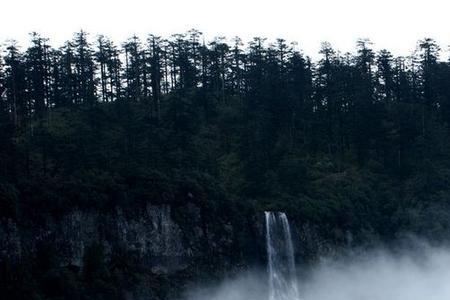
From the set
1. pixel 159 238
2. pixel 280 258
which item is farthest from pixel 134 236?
pixel 280 258

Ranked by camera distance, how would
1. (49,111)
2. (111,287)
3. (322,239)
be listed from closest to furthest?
(111,287), (322,239), (49,111)

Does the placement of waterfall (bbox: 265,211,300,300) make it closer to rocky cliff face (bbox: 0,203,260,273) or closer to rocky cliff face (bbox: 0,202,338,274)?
rocky cliff face (bbox: 0,202,338,274)

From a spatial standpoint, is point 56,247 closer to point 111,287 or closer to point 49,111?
point 111,287

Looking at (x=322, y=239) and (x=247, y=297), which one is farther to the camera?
(x=322, y=239)

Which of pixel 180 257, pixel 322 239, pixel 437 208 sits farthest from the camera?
pixel 437 208

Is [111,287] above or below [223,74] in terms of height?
below

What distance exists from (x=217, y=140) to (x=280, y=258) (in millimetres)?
21683

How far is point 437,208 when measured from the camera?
75.3m

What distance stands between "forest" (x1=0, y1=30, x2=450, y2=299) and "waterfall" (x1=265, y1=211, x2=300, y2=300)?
5.05 feet

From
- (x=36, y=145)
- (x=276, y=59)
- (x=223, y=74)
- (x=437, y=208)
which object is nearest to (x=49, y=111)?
(x=36, y=145)

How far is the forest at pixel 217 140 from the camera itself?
5875cm

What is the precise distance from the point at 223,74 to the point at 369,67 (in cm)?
2044

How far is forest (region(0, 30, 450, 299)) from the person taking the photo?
58750 mm

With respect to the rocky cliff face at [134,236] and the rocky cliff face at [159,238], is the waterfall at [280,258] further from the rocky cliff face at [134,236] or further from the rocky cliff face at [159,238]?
the rocky cliff face at [134,236]
